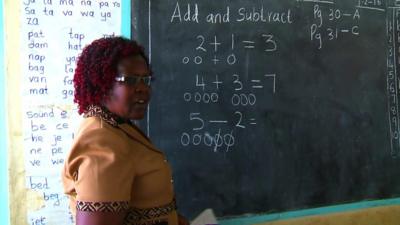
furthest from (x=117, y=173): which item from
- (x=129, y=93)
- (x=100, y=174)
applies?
Answer: (x=129, y=93)

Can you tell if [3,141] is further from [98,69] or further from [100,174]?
[100,174]

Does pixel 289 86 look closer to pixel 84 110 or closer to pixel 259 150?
pixel 259 150

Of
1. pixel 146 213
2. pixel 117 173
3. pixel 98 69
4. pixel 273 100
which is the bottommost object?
pixel 146 213

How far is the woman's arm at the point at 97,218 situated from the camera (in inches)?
48.2

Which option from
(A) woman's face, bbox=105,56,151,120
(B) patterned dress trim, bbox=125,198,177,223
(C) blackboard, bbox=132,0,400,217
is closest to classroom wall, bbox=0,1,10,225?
(C) blackboard, bbox=132,0,400,217

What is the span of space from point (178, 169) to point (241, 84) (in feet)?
1.74

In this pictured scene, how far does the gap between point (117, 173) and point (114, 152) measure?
0.20ft

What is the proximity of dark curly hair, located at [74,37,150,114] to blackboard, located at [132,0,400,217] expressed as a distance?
0.67 metres

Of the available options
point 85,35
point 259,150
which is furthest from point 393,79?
point 85,35

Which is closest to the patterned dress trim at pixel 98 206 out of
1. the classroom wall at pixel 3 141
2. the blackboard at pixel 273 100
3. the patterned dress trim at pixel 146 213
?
the patterned dress trim at pixel 146 213

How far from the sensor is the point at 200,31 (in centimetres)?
222

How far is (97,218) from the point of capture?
1225 mm

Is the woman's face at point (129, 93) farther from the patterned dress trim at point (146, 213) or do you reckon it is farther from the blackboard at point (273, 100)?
the blackboard at point (273, 100)

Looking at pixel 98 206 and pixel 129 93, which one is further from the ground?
pixel 129 93
